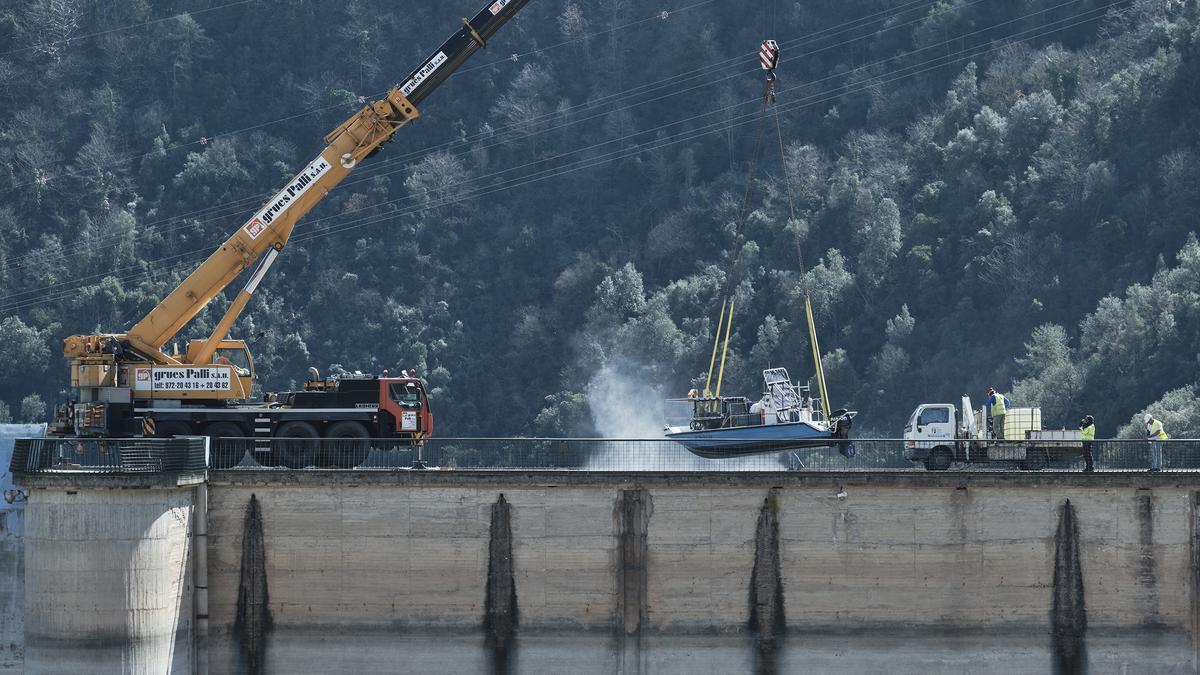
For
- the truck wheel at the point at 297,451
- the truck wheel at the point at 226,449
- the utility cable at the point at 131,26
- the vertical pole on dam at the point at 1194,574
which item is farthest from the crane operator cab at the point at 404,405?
the utility cable at the point at 131,26

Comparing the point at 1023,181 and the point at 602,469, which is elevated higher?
the point at 1023,181

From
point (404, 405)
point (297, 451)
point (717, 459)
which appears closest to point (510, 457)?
point (404, 405)

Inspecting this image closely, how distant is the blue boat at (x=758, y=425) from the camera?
53.5 m

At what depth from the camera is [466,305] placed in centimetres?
11744

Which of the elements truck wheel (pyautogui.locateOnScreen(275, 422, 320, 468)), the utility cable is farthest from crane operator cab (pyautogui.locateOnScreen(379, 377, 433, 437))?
the utility cable

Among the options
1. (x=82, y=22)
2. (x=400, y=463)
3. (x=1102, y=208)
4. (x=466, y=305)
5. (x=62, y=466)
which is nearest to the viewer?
(x=62, y=466)

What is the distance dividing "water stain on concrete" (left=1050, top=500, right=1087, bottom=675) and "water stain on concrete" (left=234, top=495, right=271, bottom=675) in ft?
59.3

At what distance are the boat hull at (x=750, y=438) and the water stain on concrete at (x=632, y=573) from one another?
23.4 ft

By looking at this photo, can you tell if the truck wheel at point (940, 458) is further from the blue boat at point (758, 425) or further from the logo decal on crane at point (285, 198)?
the logo decal on crane at point (285, 198)

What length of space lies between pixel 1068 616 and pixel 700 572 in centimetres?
844

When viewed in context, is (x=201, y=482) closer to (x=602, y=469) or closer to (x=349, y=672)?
(x=349, y=672)

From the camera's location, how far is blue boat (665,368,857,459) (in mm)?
53531

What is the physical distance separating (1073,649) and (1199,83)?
237 feet

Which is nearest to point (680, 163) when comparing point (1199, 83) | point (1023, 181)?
point (1023, 181)
